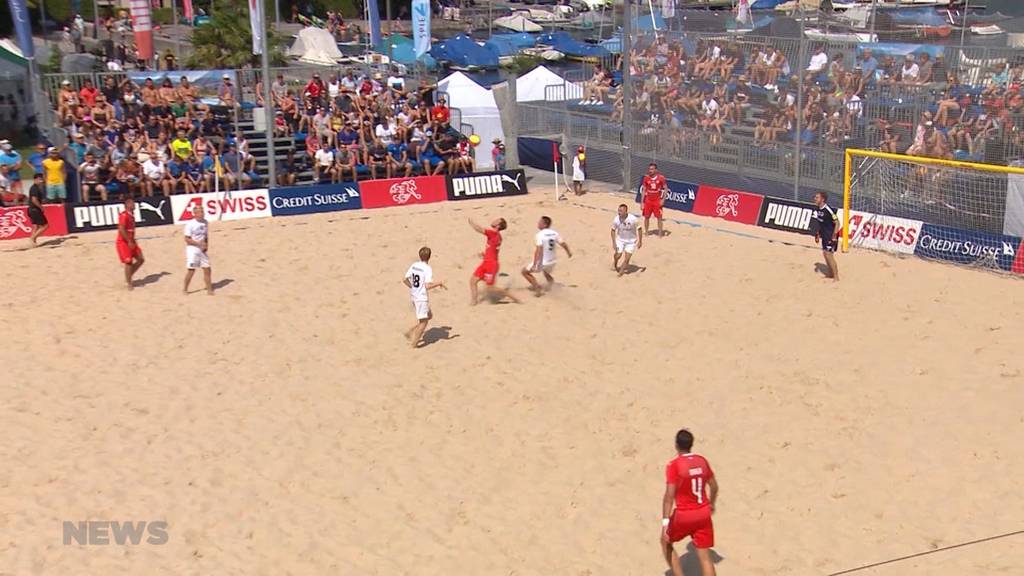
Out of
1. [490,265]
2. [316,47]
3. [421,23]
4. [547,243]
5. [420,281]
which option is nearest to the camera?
[420,281]

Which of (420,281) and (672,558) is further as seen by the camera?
(420,281)

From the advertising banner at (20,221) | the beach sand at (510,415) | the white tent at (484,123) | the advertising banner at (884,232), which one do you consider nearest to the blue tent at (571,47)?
the white tent at (484,123)

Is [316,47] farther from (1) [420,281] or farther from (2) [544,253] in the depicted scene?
(1) [420,281]

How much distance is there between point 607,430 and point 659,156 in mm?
13906

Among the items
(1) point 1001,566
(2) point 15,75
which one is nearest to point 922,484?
(1) point 1001,566

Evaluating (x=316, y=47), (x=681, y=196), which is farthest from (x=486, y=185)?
(x=316, y=47)

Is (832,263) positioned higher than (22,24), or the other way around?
(22,24)

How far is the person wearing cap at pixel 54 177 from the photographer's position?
21.3 meters

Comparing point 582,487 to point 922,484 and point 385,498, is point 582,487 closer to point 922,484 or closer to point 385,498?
point 385,498

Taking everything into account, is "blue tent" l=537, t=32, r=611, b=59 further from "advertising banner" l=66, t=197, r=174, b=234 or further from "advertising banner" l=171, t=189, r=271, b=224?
"advertising banner" l=66, t=197, r=174, b=234

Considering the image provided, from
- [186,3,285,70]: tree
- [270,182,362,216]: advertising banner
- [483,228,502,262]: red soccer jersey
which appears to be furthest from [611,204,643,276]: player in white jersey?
[186,3,285,70]: tree

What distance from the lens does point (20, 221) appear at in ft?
66.7

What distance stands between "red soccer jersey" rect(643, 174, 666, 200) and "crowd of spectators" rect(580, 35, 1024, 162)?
125 inches

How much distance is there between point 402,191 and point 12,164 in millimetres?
7942
